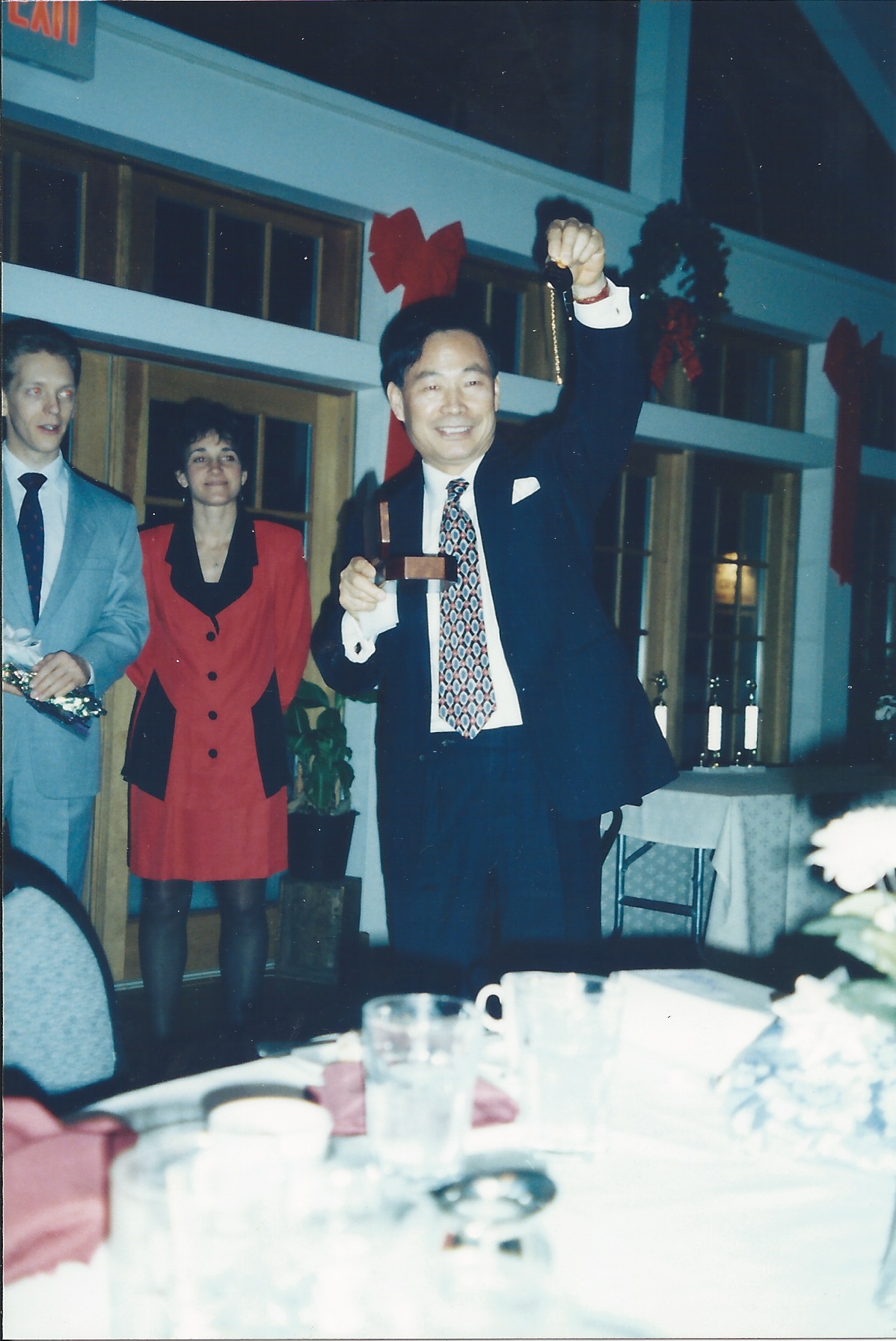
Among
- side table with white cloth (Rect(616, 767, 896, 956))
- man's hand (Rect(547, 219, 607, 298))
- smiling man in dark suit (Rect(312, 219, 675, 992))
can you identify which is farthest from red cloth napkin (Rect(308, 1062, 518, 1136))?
side table with white cloth (Rect(616, 767, 896, 956))

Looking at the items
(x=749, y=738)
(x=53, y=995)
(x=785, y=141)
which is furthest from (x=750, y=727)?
(x=53, y=995)

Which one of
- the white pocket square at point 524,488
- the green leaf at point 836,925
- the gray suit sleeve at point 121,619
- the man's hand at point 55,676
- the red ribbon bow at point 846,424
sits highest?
the red ribbon bow at point 846,424

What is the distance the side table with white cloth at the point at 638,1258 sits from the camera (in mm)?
497

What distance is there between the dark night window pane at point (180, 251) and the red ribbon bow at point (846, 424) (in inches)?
119

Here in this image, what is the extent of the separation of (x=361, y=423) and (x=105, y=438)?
861mm

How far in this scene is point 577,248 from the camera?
1.28 meters

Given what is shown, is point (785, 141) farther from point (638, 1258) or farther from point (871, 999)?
point (638, 1258)

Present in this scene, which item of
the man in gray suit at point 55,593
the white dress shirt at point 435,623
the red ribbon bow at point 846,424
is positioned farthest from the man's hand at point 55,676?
the red ribbon bow at point 846,424

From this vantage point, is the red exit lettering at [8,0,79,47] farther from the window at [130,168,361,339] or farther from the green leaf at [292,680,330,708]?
the green leaf at [292,680,330,708]

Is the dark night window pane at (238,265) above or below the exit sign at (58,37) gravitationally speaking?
below

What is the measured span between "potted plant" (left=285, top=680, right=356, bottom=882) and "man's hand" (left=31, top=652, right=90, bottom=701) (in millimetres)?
1195

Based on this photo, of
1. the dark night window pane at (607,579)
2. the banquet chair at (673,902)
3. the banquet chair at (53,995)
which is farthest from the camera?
the dark night window pane at (607,579)

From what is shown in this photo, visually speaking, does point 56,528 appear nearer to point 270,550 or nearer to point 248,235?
point 270,550

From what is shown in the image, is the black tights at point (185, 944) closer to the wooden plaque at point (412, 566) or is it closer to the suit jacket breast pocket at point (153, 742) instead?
A: the suit jacket breast pocket at point (153, 742)
